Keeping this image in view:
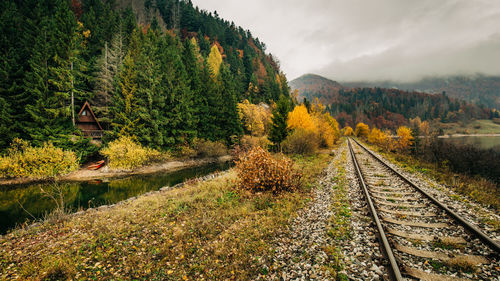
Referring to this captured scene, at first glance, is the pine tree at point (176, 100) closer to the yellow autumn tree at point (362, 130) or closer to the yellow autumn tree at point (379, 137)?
the yellow autumn tree at point (379, 137)

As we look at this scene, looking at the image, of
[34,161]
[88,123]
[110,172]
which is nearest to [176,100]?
[88,123]

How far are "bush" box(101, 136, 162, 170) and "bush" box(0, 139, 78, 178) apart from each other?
3.82 metres

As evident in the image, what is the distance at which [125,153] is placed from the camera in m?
24.1

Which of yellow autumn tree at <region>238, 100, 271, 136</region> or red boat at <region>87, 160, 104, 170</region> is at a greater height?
yellow autumn tree at <region>238, 100, 271, 136</region>

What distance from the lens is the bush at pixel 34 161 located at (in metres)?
18.4

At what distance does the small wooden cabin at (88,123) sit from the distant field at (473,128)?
576 ft

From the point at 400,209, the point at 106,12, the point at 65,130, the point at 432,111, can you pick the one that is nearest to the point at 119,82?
the point at 65,130

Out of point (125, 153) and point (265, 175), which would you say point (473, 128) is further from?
point (125, 153)

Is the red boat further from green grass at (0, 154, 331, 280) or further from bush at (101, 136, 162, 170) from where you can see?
green grass at (0, 154, 331, 280)

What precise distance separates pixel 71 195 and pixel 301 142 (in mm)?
26100

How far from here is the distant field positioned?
404 feet

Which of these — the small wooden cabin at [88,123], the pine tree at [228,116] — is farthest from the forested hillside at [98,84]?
the small wooden cabin at [88,123]

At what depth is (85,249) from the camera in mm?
6297

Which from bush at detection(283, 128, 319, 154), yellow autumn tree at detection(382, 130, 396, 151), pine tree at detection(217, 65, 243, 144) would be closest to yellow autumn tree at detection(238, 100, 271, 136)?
pine tree at detection(217, 65, 243, 144)
